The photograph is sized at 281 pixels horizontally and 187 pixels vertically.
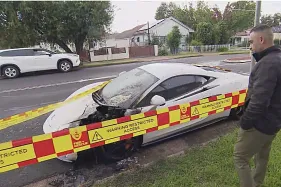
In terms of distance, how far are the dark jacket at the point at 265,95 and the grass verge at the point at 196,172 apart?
958mm

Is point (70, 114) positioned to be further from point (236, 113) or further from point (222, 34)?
point (222, 34)

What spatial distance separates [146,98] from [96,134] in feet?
3.45

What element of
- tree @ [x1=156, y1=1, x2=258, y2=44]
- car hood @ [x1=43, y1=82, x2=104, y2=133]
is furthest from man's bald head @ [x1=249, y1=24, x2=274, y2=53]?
tree @ [x1=156, y1=1, x2=258, y2=44]

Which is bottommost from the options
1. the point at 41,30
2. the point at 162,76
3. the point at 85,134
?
the point at 85,134

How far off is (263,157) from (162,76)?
1.91 metres

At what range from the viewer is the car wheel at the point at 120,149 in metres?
3.43

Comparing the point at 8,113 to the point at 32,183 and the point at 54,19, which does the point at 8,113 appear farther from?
the point at 54,19

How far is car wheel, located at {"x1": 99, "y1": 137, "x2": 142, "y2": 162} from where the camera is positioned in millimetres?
3430

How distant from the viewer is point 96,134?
2.86 metres

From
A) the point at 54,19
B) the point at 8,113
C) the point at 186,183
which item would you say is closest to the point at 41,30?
the point at 54,19

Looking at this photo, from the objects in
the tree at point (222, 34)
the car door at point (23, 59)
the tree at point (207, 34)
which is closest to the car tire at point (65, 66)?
the car door at point (23, 59)

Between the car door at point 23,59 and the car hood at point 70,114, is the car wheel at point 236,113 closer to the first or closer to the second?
the car hood at point 70,114

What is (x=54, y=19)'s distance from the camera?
1436cm

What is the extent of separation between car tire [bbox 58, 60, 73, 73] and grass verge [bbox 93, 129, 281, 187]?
36.5ft
